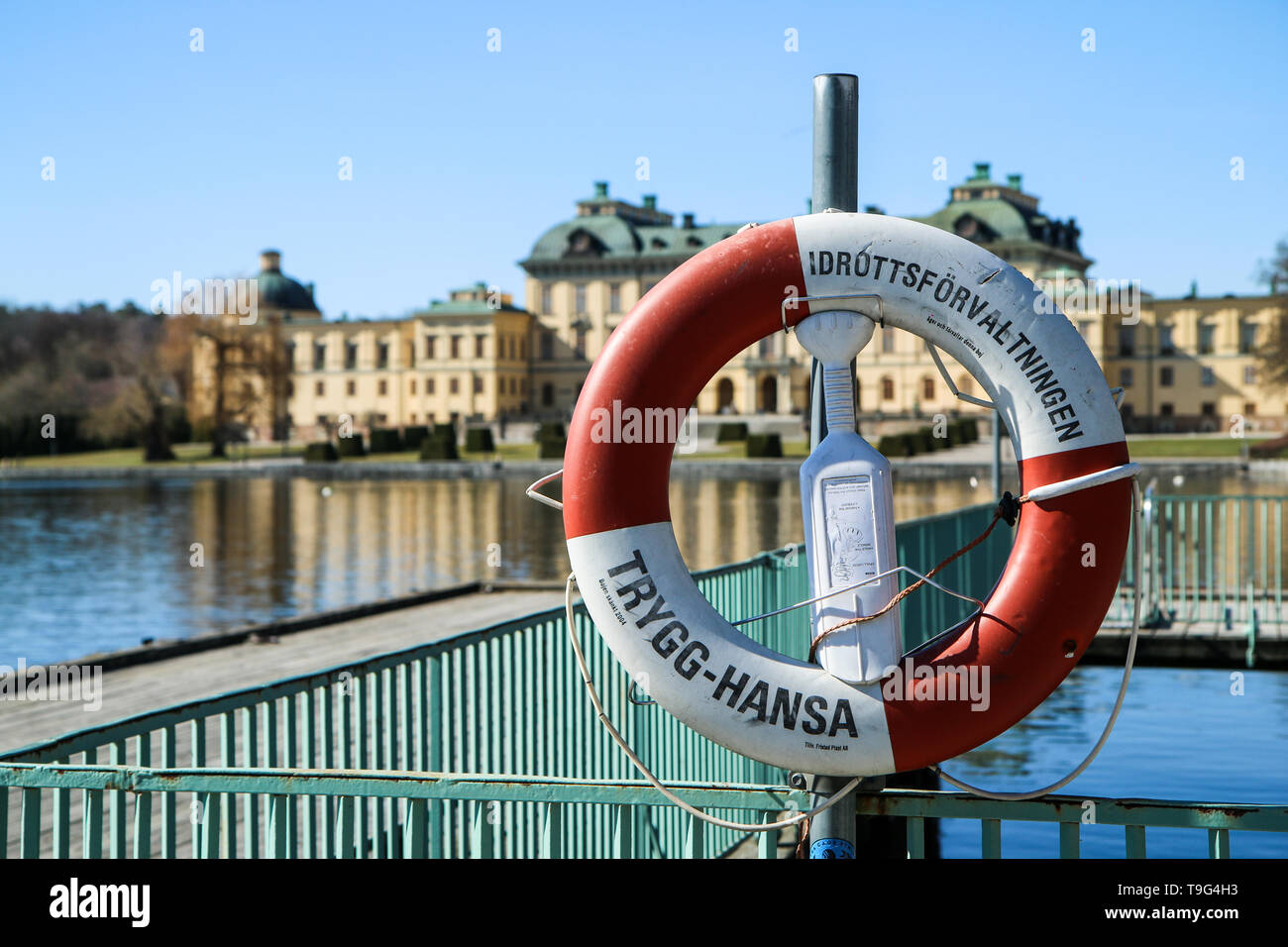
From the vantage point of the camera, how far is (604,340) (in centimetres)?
7138

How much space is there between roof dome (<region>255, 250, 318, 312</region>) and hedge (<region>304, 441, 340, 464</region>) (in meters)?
37.3

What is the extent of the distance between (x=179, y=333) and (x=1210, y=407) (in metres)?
47.5

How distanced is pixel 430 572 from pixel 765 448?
29.7 meters

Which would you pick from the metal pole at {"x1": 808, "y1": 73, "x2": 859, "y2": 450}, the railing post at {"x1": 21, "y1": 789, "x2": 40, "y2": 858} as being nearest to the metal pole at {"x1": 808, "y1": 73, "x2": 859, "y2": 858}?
the metal pole at {"x1": 808, "y1": 73, "x2": 859, "y2": 450}

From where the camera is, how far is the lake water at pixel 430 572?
6.93 m

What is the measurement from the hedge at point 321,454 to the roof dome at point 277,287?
37322 millimetres

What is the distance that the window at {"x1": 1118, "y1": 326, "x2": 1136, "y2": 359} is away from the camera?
70500 mm

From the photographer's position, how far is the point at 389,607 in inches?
416

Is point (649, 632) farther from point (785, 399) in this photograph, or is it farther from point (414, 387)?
point (414, 387)

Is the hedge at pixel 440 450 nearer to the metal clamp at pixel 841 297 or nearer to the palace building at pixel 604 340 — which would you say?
the palace building at pixel 604 340

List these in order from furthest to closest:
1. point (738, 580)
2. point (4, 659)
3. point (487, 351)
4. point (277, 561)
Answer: point (487, 351) → point (277, 561) → point (4, 659) → point (738, 580)

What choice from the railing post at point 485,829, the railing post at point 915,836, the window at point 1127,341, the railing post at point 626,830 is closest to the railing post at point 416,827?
the railing post at point 485,829

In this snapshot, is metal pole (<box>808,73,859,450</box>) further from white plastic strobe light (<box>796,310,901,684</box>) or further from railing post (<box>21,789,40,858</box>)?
railing post (<box>21,789,40,858</box>)

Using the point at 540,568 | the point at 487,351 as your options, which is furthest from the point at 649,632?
the point at 487,351
